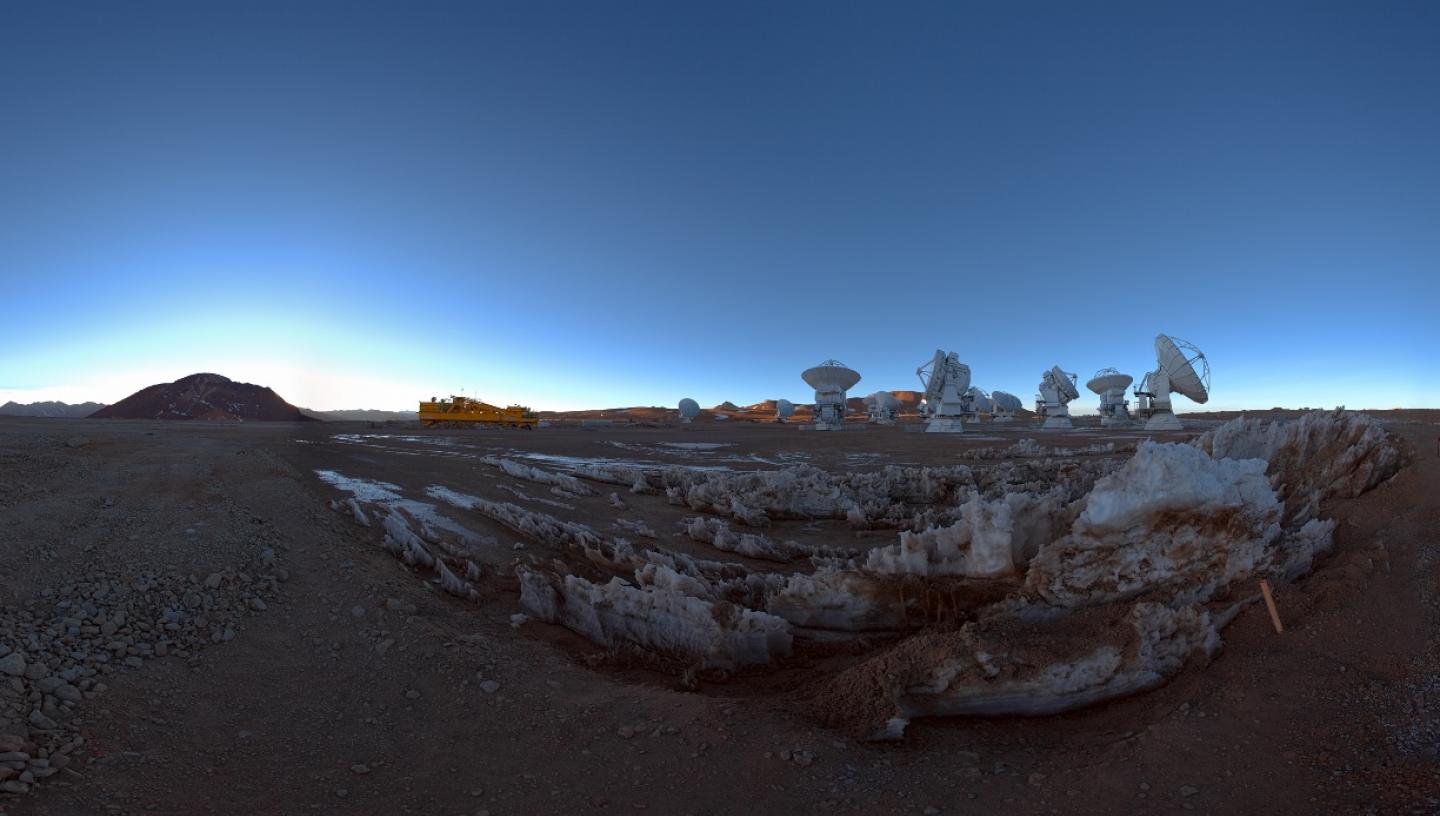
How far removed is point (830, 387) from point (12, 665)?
59.2 meters

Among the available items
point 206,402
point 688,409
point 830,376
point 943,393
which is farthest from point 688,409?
point 206,402

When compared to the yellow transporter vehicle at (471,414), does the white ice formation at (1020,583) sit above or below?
below

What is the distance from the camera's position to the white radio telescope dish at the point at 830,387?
5931 cm

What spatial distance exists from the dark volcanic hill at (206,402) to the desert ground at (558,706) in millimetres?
87580

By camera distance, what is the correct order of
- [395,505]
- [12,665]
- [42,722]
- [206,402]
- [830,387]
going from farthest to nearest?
[206,402] < [830,387] < [395,505] < [12,665] < [42,722]

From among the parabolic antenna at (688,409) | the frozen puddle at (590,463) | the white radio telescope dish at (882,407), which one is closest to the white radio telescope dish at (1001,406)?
the white radio telescope dish at (882,407)

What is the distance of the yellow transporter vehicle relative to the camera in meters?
60.9

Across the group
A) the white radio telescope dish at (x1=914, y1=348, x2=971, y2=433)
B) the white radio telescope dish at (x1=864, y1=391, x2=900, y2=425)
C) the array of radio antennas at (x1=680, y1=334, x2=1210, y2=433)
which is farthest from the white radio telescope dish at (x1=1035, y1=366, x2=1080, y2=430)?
the white radio telescope dish at (x1=864, y1=391, x2=900, y2=425)

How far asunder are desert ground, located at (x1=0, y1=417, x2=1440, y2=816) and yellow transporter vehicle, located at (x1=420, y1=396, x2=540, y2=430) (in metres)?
55.2

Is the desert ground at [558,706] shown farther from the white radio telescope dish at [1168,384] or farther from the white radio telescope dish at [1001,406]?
the white radio telescope dish at [1001,406]

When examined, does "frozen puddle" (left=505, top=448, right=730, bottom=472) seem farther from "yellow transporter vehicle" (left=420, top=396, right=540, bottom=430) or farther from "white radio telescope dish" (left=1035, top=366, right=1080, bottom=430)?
"white radio telescope dish" (left=1035, top=366, right=1080, bottom=430)

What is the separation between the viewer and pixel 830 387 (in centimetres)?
6166

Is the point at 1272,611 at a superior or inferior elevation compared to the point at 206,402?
inferior

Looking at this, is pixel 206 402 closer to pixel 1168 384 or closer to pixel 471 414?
pixel 471 414
